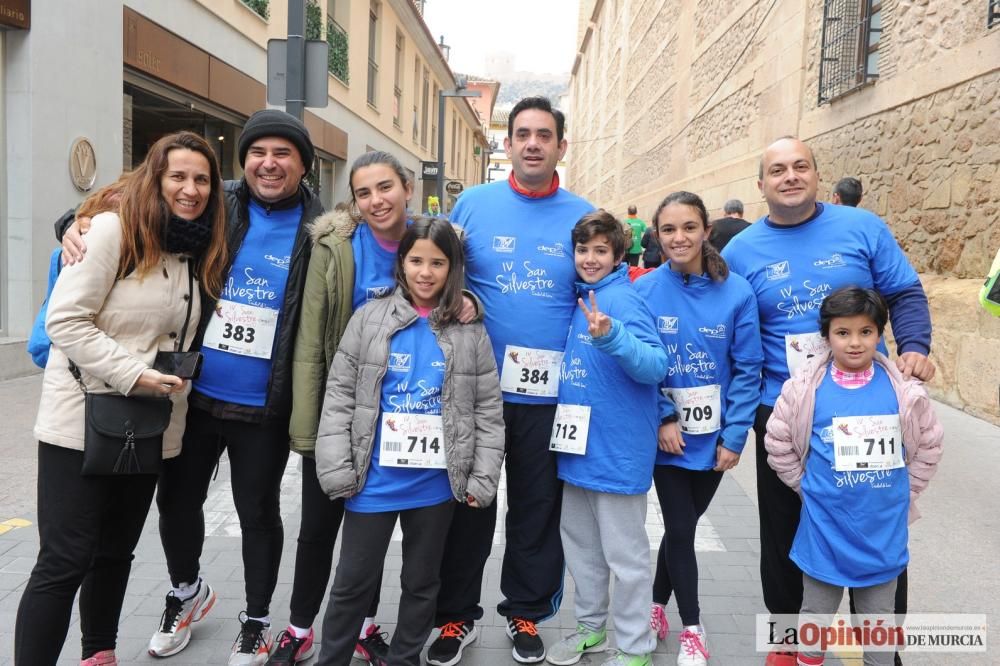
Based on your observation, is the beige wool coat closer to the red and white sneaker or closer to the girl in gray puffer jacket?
the girl in gray puffer jacket

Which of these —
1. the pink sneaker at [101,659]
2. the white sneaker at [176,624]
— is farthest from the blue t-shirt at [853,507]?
the pink sneaker at [101,659]

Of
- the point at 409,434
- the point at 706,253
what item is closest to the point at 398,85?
the point at 706,253

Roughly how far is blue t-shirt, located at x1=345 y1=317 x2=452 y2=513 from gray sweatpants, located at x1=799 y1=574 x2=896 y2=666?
1.39 m

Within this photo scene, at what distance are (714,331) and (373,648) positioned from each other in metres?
1.84

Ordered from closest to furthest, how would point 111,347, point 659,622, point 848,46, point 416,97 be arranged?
point 111,347, point 659,622, point 848,46, point 416,97

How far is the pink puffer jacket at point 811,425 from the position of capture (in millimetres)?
2623

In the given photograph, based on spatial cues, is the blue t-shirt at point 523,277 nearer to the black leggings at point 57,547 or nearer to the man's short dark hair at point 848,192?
the black leggings at point 57,547

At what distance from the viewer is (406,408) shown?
8.85ft

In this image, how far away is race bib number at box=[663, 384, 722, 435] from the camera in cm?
297

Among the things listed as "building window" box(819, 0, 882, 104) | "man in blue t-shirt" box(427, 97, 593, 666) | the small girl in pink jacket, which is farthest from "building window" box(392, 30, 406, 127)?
the small girl in pink jacket

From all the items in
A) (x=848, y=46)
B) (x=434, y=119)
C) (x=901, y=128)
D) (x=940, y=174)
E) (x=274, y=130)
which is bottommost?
(x=274, y=130)

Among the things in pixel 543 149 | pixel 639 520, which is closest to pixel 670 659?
pixel 639 520

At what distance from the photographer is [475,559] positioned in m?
3.11

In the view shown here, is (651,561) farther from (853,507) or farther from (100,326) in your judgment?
(100,326)
